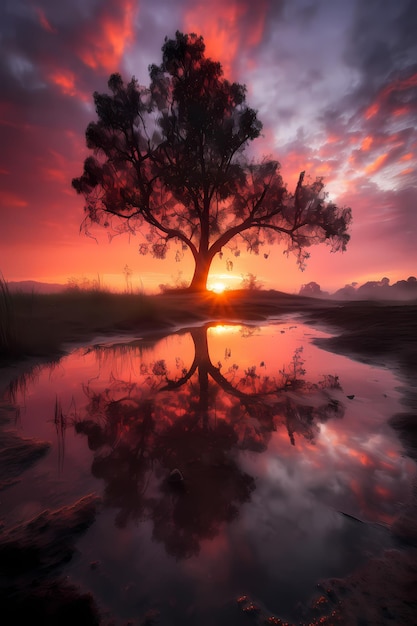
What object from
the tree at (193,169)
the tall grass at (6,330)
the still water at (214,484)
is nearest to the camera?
the still water at (214,484)

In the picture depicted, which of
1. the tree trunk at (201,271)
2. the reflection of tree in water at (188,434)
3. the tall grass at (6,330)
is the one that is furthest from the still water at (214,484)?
the tree trunk at (201,271)

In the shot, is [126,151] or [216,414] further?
[126,151]

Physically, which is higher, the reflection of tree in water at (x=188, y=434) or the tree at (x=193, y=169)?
the tree at (x=193, y=169)

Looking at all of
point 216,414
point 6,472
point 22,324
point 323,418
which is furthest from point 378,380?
point 22,324

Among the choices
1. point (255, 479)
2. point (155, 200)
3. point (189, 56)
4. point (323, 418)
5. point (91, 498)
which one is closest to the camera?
point (91, 498)

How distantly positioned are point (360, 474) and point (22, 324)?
6009mm

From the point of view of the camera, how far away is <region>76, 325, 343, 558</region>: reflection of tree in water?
1390mm

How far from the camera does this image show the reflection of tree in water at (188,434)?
139 cm

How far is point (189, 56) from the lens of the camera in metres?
16.4

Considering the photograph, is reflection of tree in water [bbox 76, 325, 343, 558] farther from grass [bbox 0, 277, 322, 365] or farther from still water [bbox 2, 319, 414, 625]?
grass [bbox 0, 277, 322, 365]

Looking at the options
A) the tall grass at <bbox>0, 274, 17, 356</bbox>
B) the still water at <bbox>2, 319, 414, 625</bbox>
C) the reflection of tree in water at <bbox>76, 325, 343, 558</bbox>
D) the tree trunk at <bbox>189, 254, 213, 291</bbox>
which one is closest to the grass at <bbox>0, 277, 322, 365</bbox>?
the tall grass at <bbox>0, 274, 17, 356</bbox>

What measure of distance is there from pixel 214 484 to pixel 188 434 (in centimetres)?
58

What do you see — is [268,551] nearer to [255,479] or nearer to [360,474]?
[255,479]

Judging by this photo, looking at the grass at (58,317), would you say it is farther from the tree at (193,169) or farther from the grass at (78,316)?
the tree at (193,169)
